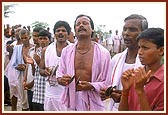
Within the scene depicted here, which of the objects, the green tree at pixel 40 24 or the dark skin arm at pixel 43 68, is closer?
the green tree at pixel 40 24

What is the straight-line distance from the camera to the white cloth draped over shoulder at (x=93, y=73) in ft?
13.2

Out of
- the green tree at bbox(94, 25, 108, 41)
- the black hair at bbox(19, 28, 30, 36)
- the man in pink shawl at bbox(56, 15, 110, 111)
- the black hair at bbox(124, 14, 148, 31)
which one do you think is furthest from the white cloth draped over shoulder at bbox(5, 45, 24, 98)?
the black hair at bbox(124, 14, 148, 31)

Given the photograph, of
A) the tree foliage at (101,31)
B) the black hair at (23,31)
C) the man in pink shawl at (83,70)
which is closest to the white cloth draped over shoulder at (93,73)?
the man in pink shawl at (83,70)

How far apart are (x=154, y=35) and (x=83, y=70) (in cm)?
77

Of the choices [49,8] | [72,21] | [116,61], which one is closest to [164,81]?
[116,61]

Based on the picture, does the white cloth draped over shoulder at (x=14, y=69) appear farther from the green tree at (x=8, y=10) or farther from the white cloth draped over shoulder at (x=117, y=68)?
the white cloth draped over shoulder at (x=117, y=68)

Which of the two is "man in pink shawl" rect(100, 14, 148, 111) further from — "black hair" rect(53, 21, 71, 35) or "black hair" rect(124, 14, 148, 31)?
"black hair" rect(53, 21, 71, 35)

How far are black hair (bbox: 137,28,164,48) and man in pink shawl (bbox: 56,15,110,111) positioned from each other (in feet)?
1.36

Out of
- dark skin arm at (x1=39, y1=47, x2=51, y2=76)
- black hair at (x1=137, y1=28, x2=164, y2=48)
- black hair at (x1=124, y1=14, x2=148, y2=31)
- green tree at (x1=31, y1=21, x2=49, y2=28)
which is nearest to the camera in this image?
black hair at (x1=137, y1=28, x2=164, y2=48)

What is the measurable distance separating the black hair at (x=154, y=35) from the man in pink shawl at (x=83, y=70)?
0.41 m

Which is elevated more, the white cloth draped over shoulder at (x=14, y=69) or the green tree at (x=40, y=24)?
the green tree at (x=40, y=24)

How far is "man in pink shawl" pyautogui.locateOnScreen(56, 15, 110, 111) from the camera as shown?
13.2 ft

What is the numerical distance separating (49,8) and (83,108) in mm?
1044

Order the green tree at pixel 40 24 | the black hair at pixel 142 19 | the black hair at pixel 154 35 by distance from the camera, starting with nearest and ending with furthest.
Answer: the black hair at pixel 154 35 < the black hair at pixel 142 19 < the green tree at pixel 40 24
